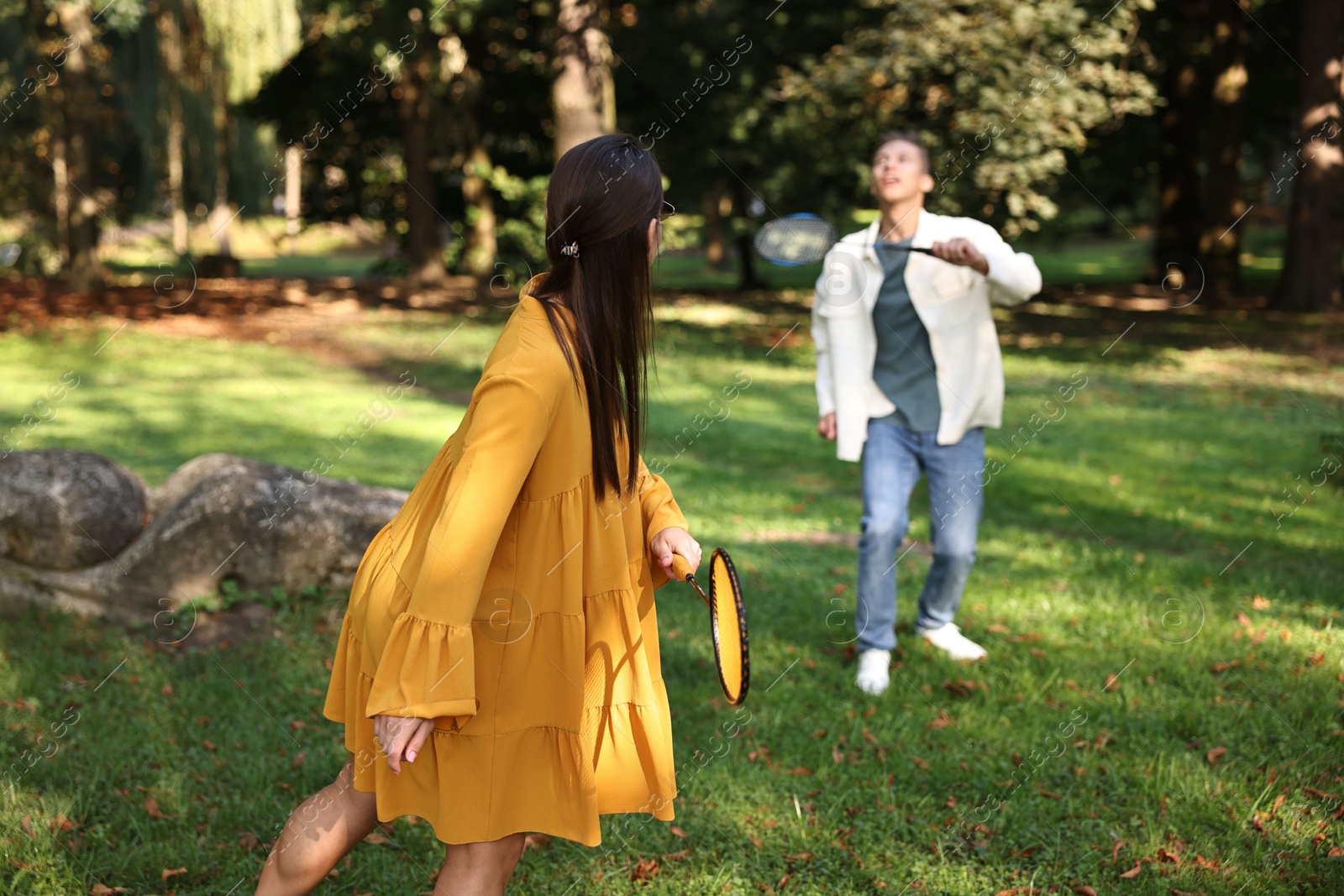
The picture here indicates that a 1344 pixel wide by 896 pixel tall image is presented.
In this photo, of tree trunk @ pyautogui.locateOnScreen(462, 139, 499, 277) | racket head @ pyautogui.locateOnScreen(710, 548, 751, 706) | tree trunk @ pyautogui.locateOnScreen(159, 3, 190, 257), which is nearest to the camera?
racket head @ pyautogui.locateOnScreen(710, 548, 751, 706)

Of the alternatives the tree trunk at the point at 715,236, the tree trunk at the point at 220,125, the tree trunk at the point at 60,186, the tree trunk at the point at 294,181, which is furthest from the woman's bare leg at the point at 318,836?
the tree trunk at the point at 715,236

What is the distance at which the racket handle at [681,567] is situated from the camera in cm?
251

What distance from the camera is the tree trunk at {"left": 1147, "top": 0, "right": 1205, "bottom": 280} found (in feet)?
74.0

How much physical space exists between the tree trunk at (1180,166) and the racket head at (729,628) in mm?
22391

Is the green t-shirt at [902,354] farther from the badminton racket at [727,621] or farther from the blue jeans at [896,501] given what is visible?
the badminton racket at [727,621]

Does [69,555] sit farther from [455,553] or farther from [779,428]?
[779,428]

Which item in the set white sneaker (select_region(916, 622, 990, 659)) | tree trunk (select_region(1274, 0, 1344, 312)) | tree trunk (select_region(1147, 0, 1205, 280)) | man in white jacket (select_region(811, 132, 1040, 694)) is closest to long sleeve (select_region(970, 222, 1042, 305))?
man in white jacket (select_region(811, 132, 1040, 694))

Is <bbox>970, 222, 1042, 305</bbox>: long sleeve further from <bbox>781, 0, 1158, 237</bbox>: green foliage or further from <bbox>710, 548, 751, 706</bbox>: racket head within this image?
<bbox>781, 0, 1158, 237</bbox>: green foliage

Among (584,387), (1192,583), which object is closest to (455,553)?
(584,387)

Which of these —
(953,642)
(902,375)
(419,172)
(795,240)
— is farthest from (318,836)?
(419,172)

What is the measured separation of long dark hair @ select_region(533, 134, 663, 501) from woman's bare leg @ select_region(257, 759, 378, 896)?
2.88 ft

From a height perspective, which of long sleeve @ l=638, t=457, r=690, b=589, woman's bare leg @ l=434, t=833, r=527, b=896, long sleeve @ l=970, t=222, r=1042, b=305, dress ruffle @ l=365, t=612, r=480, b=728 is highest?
long sleeve @ l=970, t=222, r=1042, b=305

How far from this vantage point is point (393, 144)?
2705 cm

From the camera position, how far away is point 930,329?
15.3 feet
